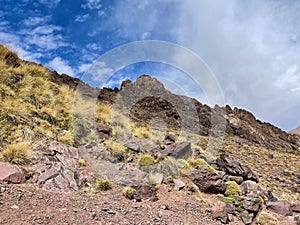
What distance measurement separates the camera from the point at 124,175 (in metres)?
8.60

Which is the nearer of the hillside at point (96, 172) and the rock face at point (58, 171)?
the hillside at point (96, 172)

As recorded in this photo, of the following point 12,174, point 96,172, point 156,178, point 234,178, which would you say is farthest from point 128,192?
point 234,178

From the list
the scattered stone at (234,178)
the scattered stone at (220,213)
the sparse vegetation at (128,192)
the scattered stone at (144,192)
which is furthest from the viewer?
the scattered stone at (234,178)

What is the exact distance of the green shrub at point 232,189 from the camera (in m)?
9.63

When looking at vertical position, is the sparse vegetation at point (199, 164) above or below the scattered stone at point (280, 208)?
above

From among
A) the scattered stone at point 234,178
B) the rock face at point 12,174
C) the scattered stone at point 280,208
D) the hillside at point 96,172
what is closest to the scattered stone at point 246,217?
the hillside at point 96,172

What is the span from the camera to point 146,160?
Result: 9.66 metres

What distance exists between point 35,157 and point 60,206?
2.17 meters

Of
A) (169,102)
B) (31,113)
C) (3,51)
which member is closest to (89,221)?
(31,113)

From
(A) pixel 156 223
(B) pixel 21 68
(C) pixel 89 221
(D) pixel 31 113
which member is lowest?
(C) pixel 89 221

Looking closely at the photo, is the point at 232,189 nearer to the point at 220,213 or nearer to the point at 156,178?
the point at 220,213

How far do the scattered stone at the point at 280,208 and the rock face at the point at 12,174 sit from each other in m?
7.99

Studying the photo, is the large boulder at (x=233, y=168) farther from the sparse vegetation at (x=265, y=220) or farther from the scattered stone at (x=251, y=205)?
the sparse vegetation at (x=265, y=220)

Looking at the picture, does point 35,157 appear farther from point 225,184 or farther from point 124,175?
point 225,184
